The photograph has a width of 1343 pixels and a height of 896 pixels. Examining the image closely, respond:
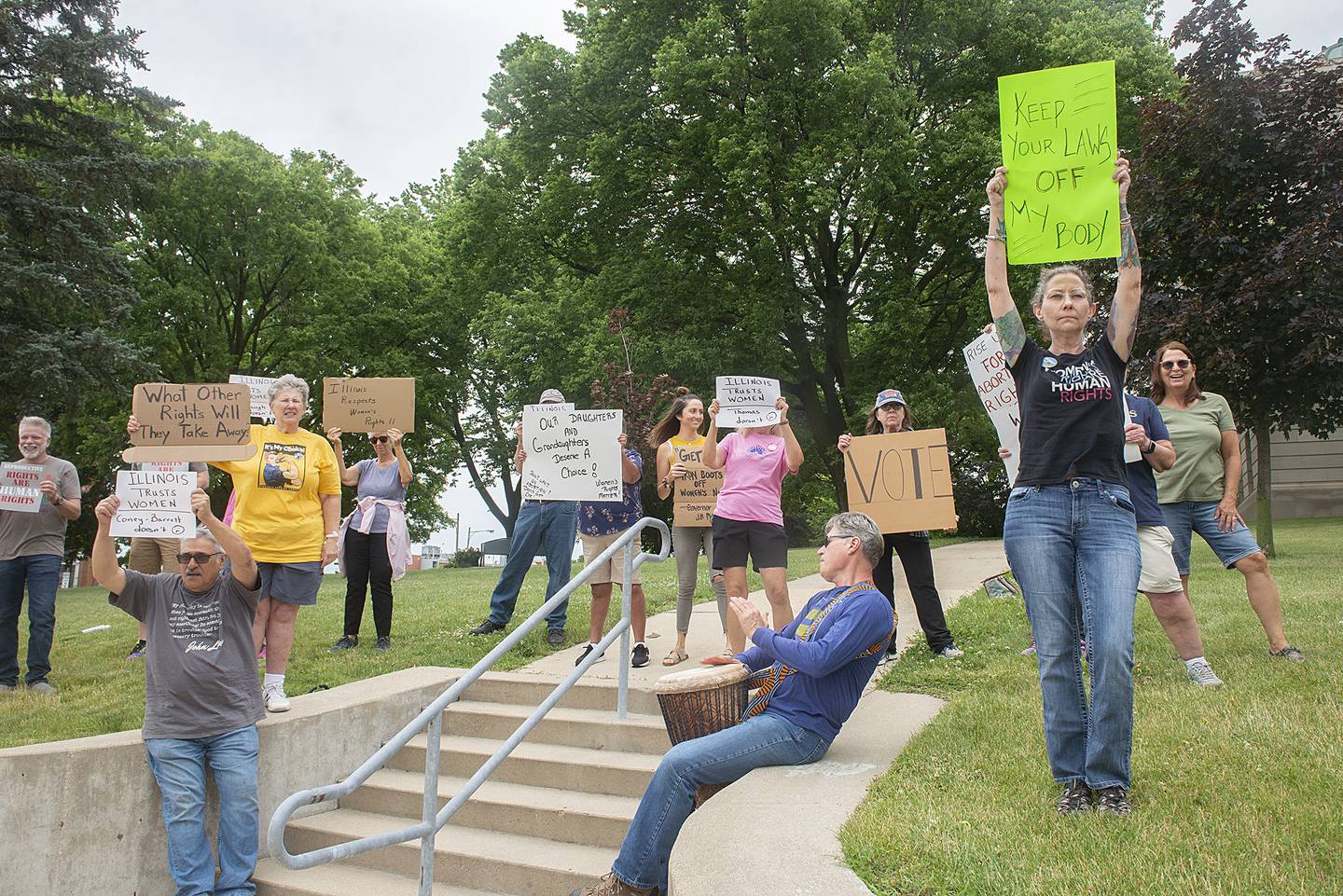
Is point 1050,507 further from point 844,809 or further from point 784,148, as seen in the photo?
point 784,148

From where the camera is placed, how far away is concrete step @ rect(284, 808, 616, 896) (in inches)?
185

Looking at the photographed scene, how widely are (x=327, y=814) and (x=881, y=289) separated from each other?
1790 centimetres

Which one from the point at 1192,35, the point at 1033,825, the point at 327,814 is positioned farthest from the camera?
the point at 1192,35

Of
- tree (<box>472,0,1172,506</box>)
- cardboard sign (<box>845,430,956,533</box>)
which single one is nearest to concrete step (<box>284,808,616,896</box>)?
cardboard sign (<box>845,430,956,533</box>)

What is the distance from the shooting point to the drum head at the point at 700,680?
4.36 m

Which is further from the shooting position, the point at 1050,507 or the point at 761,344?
the point at 761,344

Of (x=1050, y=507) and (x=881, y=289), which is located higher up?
(x=881, y=289)

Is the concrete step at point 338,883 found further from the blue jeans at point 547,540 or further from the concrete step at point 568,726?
the blue jeans at point 547,540

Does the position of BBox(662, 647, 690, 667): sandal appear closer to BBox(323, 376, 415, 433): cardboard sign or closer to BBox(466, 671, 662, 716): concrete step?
BBox(466, 671, 662, 716): concrete step

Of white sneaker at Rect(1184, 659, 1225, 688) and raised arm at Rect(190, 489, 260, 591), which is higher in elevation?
raised arm at Rect(190, 489, 260, 591)

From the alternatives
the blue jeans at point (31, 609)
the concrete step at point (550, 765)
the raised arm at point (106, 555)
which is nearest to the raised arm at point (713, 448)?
the concrete step at point (550, 765)

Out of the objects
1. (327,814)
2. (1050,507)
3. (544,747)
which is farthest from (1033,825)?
(327,814)

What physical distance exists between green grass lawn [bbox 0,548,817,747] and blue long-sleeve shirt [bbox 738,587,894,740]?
333 centimetres

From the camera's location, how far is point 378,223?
30594 mm
